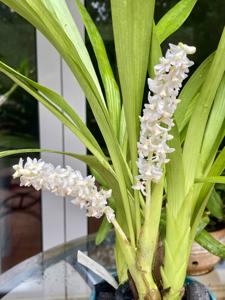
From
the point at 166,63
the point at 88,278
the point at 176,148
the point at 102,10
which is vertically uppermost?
the point at 102,10

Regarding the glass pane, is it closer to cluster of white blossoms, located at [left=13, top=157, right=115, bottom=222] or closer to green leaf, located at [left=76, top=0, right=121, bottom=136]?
green leaf, located at [left=76, top=0, right=121, bottom=136]

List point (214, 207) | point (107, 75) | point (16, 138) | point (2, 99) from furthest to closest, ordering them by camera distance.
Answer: point (16, 138) → point (2, 99) → point (214, 207) → point (107, 75)

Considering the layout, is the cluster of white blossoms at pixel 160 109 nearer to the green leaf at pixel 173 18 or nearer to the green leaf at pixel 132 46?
the green leaf at pixel 132 46

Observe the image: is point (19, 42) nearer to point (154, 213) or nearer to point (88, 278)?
point (88, 278)

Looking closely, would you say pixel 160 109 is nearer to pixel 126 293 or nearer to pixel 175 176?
pixel 175 176

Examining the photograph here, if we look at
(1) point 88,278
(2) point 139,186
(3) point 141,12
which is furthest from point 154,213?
(1) point 88,278

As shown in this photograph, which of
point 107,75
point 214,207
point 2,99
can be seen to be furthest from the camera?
point 2,99

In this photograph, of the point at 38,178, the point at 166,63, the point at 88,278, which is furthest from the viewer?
the point at 88,278

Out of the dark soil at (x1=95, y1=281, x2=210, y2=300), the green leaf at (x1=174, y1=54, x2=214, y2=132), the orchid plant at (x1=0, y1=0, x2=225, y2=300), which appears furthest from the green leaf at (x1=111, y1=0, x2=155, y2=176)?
the dark soil at (x1=95, y1=281, x2=210, y2=300)

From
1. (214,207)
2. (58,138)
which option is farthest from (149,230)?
(58,138)
